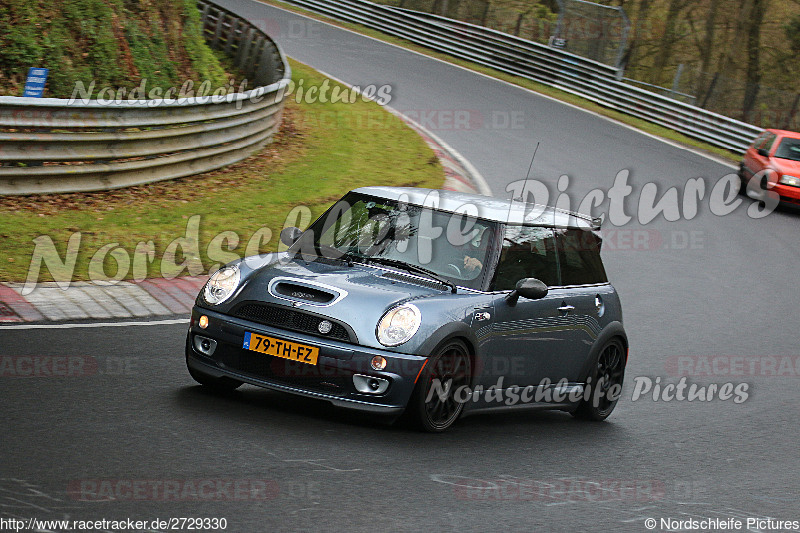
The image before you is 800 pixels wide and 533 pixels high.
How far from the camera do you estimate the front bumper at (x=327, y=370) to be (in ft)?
21.1

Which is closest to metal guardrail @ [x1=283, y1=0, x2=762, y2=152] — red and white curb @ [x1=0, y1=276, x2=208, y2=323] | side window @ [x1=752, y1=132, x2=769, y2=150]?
side window @ [x1=752, y1=132, x2=769, y2=150]

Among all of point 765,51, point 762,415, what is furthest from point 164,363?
point 765,51

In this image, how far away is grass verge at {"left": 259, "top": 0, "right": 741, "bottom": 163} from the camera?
92.0 feet

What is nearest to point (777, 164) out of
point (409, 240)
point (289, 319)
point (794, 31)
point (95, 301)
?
point (95, 301)

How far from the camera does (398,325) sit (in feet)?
21.4

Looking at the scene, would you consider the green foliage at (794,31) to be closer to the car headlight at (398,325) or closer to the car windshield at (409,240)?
the car windshield at (409,240)

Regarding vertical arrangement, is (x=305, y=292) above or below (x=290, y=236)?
above

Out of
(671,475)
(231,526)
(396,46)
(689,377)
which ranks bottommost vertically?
(396,46)

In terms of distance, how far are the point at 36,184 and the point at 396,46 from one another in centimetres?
2367

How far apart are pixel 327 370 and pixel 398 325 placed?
1.67 ft

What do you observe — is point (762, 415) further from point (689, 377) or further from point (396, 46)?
point (396, 46)

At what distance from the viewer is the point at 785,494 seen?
6.96 meters

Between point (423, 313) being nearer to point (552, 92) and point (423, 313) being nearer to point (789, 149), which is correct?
point (789, 149)

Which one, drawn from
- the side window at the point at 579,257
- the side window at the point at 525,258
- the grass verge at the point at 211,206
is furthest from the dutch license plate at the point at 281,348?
the grass verge at the point at 211,206
